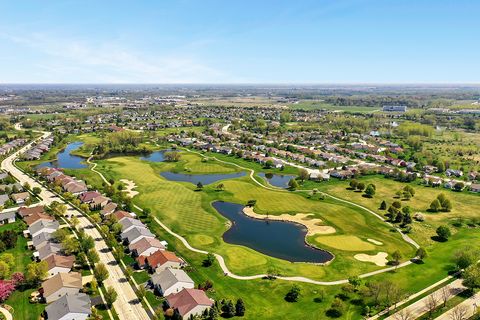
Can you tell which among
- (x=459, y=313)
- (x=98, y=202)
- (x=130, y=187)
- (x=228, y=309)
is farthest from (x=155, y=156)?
(x=459, y=313)

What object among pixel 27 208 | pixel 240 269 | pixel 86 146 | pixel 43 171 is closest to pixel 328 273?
pixel 240 269

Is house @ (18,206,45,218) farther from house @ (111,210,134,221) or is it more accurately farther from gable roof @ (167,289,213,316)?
gable roof @ (167,289,213,316)

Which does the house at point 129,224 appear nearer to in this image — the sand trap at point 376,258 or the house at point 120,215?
the house at point 120,215

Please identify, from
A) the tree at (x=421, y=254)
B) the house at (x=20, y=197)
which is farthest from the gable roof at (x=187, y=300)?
the house at (x=20, y=197)

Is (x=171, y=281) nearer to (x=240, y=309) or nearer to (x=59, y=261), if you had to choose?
(x=240, y=309)

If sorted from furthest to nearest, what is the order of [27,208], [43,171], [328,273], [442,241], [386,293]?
1. [43,171]
2. [27,208]
3. [442,241]
4. [328,273]
5. [386,293]

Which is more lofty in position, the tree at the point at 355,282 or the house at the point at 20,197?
the house at the point at 20,197

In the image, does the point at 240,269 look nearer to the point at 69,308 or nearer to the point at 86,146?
the point at 69,308
